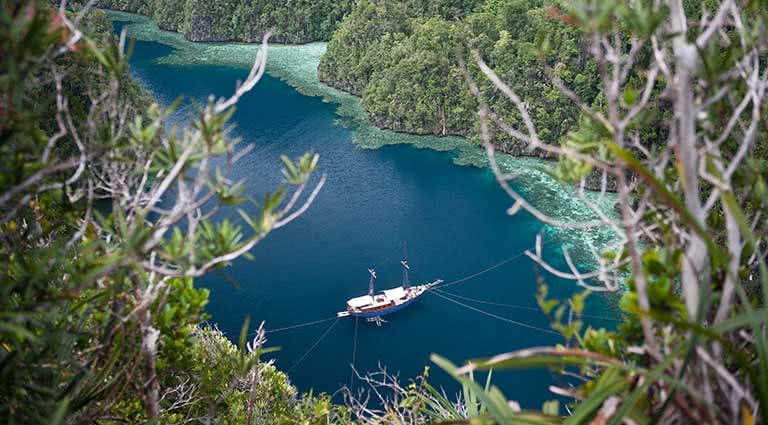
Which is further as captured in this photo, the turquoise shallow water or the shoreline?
the shoreline

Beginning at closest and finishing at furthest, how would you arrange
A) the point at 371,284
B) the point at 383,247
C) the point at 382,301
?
the point at 371,284 → the point at 382,301 → the point at 383,247

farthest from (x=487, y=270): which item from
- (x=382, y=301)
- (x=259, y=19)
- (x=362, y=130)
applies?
(x=259, y=19)

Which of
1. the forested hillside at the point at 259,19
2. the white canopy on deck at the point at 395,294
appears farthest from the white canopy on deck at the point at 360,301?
the forested hillside at the point at 259,19

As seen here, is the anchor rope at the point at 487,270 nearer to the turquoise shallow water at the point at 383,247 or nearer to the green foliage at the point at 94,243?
the turquoise shallow water at the point at 383,247

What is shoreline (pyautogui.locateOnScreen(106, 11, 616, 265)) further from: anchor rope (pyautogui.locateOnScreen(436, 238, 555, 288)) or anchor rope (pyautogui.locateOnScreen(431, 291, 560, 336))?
anchor rope (pyautogui.locateOnScreen(431, 291, 560, 336))

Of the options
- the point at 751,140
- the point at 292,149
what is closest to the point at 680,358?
the point at 751,140

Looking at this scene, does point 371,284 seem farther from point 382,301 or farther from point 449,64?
point 449,64

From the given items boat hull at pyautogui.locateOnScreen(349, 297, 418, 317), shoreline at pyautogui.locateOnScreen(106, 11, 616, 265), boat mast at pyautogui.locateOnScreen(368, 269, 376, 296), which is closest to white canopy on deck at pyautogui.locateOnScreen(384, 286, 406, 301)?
boat hull at pyautogui.locateOnScreen(349, 297, 418, 317)
